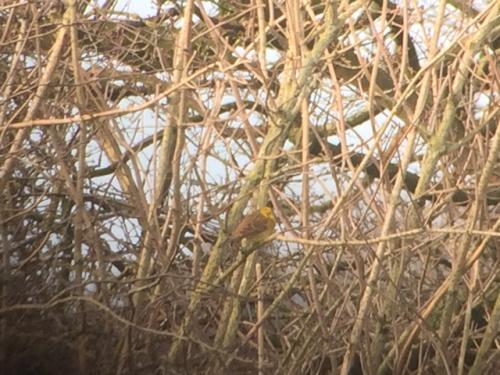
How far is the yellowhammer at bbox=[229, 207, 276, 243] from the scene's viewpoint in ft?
13.1

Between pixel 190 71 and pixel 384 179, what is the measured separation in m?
0.95

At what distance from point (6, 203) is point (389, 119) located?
164 cm

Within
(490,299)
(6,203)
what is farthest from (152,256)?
(490,299)

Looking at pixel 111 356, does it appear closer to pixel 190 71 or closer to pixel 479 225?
pixel 190 71

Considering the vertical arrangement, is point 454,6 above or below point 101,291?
above

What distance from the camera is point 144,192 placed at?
4434 millimetres

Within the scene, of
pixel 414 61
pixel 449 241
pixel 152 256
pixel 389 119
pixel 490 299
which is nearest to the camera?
pixel 389 119

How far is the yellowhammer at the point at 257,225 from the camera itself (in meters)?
4.01

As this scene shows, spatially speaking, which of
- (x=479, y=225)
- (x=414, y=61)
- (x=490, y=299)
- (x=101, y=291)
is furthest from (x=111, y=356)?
(x=414, y=61)

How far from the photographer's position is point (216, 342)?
4.23 metres

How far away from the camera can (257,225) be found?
13.2ft

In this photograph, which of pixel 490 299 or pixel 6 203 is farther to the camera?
pixel 490 299

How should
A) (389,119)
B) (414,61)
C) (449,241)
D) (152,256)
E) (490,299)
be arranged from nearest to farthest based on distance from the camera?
(389,119)
(152,256)
(449,241)
(490,299)
(414,61)

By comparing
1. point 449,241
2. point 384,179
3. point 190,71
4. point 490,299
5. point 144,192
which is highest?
point 190,71
